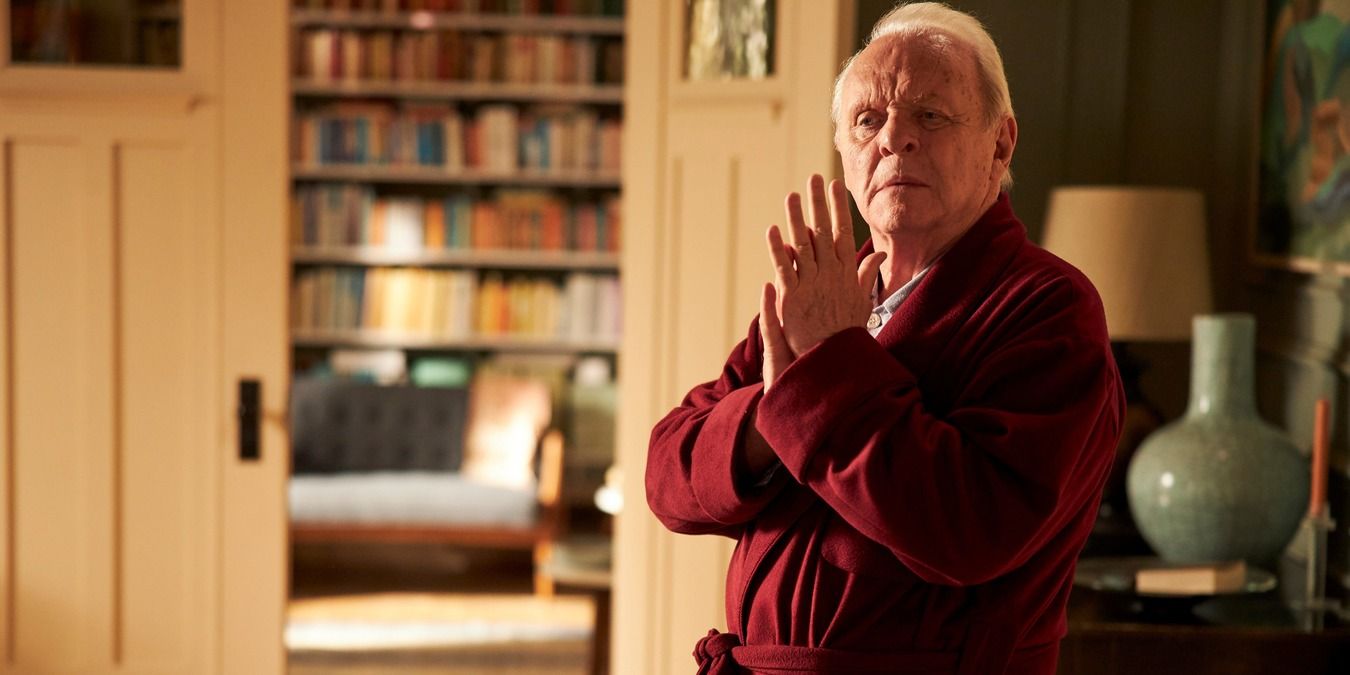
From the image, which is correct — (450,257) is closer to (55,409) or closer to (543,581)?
(543,581)

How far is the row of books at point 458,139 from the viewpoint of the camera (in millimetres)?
6367

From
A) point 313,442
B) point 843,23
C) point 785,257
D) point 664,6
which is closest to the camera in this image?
point 785,257

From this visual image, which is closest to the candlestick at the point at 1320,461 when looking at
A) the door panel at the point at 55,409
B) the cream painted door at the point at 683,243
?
the cream painted door at the point at 683,243

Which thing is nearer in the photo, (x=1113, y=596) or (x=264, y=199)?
(x=1113, y=596)

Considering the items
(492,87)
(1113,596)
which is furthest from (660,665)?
(492,87)

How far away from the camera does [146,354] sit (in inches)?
129

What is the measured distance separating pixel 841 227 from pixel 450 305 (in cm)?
535

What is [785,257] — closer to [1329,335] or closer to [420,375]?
[1329,335]

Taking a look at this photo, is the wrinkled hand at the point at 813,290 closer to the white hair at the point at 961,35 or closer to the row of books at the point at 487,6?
the white hair at the point at 961,35

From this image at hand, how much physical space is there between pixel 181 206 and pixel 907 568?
2.45 m

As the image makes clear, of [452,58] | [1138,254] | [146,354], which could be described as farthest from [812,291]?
[452,58]

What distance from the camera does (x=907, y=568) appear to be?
128 cm

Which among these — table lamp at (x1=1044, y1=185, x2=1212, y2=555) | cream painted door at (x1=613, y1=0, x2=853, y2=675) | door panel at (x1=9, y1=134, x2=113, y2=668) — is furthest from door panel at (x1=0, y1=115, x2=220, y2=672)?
table lamp at (x1=1044, y1=185, x2=1212, y2=555)

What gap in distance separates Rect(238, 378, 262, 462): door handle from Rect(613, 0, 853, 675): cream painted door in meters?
0.91
